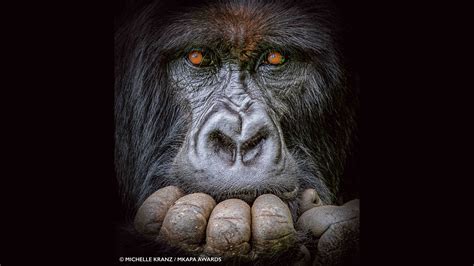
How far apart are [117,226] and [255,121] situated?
738 millimetres

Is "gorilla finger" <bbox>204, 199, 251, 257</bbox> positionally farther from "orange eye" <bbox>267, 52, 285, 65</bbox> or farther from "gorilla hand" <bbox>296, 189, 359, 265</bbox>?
"orange eye" <bbox>267, 52, 285, 65</bbox>

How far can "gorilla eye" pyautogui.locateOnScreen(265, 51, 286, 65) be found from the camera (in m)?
2.51

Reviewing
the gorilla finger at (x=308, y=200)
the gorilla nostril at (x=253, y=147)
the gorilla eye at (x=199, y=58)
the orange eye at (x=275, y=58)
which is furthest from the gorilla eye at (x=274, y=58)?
the gorilla finger at (x=308, y=200)

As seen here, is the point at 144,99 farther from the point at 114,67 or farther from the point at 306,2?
the point at 306,2

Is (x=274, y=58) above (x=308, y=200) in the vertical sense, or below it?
above

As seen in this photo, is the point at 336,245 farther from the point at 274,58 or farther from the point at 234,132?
the point at 274,58

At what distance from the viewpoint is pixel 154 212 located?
2.21 m

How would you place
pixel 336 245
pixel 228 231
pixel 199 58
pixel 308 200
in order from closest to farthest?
pixel 228 231 → pixel 336 245 → pixel 308 200 → pixel 199 58

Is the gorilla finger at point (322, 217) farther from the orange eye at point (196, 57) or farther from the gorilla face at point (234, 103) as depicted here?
the orange eye at point (196, 57)

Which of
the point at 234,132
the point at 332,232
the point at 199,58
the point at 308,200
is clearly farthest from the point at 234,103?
the point at 332,232

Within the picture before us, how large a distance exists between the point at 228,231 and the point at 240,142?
373 millimetres

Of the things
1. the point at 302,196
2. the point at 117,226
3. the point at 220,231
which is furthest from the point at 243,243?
the point at 117,226

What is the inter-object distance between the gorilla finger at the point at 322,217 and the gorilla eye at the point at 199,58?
794mm

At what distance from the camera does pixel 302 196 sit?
239 centimetres
